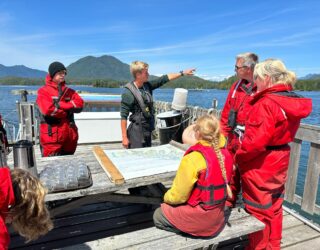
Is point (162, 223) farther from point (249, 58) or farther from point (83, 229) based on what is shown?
point (249, 58)

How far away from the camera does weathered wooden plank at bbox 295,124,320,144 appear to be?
3.18 meters

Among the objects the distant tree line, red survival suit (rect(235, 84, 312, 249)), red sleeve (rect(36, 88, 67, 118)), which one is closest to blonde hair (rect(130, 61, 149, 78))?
red sleeve (rect(36, 88, 67, 118))

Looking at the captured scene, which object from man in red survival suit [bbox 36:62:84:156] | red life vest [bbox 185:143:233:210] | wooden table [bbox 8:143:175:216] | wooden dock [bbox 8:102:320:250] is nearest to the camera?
red life vest [bbox 185:143:233:210]

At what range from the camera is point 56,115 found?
3.28m

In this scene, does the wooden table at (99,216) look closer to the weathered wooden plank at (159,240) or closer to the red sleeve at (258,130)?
the weathered wooden plank at (159,240)

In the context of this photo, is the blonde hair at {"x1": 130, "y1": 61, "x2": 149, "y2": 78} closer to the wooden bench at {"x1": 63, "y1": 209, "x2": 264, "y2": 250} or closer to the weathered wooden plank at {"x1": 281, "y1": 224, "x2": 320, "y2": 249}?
the wooden bench at {"x1": 63, "y1": 209, "x2": 264, "y2": 250}

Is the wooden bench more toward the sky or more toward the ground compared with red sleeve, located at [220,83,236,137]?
more toward the ground

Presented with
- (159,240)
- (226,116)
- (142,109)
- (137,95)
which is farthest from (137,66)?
(159,240)

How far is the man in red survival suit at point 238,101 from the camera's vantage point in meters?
2.93

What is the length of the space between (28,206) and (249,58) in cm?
242

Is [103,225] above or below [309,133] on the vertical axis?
below

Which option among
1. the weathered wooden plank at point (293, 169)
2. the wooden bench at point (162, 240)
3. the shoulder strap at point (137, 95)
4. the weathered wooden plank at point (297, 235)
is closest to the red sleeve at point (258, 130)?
the wooden bench at point (162, 240)

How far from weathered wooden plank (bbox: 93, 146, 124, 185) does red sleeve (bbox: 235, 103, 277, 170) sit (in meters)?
1.06

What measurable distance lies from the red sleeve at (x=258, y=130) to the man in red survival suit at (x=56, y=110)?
2021 millimetres
